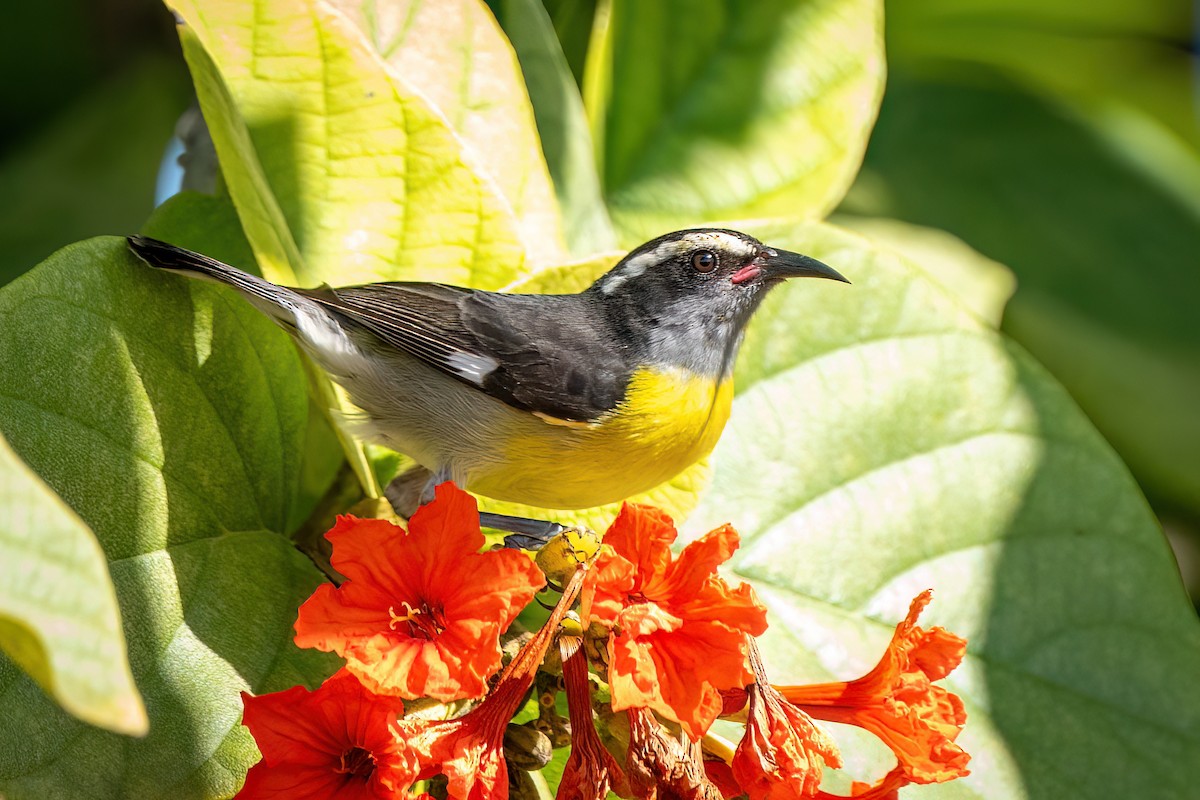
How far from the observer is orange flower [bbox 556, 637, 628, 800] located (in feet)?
5.17

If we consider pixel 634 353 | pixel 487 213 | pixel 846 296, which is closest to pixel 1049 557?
pixel 846 296

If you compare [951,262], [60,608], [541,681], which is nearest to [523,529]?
[541,681]

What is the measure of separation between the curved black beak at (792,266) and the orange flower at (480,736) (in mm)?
1048

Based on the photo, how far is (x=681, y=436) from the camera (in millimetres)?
2359

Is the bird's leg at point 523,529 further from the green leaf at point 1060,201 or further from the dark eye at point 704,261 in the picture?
the green leaf at point 1060,201

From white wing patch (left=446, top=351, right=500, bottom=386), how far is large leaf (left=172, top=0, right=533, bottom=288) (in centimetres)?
20

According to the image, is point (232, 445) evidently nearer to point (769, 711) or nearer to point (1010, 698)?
point (769, 711)

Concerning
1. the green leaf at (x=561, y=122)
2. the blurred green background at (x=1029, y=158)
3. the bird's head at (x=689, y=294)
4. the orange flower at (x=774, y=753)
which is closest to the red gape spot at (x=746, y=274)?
the bird's head at (x=689, y=294)

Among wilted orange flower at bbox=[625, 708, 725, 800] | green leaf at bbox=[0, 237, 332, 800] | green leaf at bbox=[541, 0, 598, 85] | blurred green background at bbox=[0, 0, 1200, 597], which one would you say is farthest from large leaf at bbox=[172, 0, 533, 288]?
blurred green background at bbox=[0, 0, 1200, 597]

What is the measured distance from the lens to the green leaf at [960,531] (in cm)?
231

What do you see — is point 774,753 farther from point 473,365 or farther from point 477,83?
point 477,83

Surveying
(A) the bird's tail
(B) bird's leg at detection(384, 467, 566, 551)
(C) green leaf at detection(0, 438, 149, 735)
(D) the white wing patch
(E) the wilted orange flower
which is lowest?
(B) bird's leg at detection(384, 467, 566, 551)

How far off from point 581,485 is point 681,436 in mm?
247

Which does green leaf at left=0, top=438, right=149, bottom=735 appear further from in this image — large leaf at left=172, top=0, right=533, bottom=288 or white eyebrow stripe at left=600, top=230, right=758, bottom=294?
white eyebrow stripe at left=600, top=230, right=758, bottom=294
